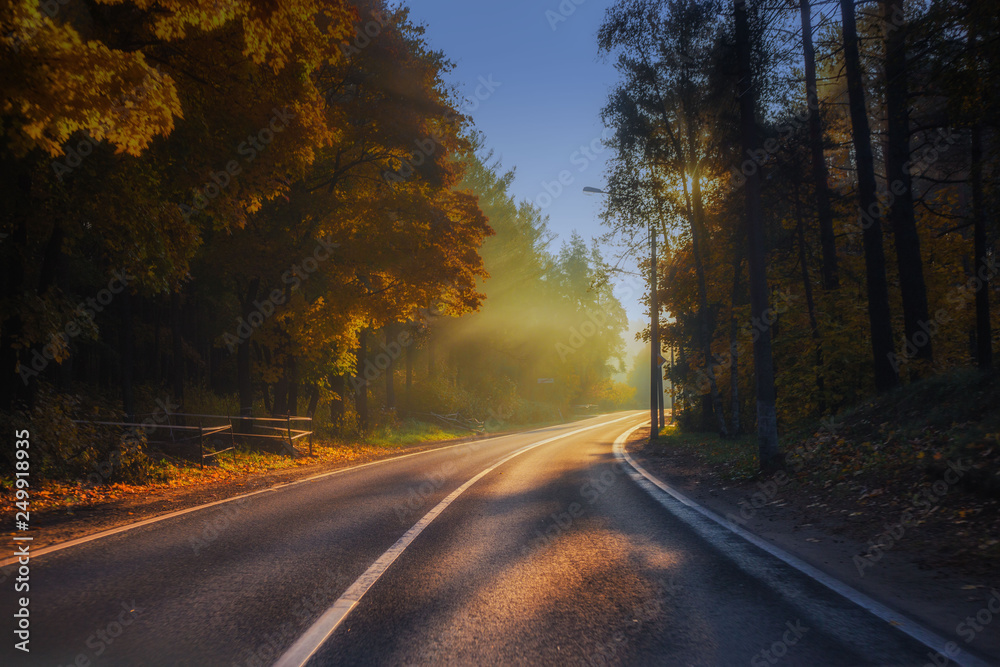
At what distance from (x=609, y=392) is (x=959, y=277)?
6815 cm

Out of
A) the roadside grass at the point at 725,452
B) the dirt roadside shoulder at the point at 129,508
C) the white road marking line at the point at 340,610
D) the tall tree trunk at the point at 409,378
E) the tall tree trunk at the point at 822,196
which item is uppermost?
the tall tree trunk at the point at 822,196

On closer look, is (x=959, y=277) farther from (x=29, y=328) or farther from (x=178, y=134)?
(x=29, y=328)

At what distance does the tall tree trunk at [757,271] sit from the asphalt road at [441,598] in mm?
3675

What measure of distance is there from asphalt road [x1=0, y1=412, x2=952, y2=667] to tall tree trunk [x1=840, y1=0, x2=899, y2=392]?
7683 millimetres

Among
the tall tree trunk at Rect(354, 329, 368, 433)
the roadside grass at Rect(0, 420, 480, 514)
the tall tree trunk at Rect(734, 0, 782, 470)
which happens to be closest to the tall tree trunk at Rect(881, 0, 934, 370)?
the tall tree trunk at Rect(734, 0, 782, 470)

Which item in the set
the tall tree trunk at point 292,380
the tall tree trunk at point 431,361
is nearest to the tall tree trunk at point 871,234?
the tall tree trunk at point 292,380

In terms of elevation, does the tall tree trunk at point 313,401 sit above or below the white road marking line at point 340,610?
above

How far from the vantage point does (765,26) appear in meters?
10.7

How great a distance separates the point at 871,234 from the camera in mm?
12422

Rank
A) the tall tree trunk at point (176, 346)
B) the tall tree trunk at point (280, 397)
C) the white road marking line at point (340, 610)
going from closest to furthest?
1. the white road marking line at point (340, 610)
2. the tall tree trunk at point (280, 397)
3. the tall tree trunk at point (176, 346)

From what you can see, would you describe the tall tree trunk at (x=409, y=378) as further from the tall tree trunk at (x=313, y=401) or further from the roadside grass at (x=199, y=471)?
the roadside grass at (x=199, y=471)

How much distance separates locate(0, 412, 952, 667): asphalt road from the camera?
329 cm

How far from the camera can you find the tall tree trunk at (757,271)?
9930 mm

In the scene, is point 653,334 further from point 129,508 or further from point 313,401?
point 129,508
